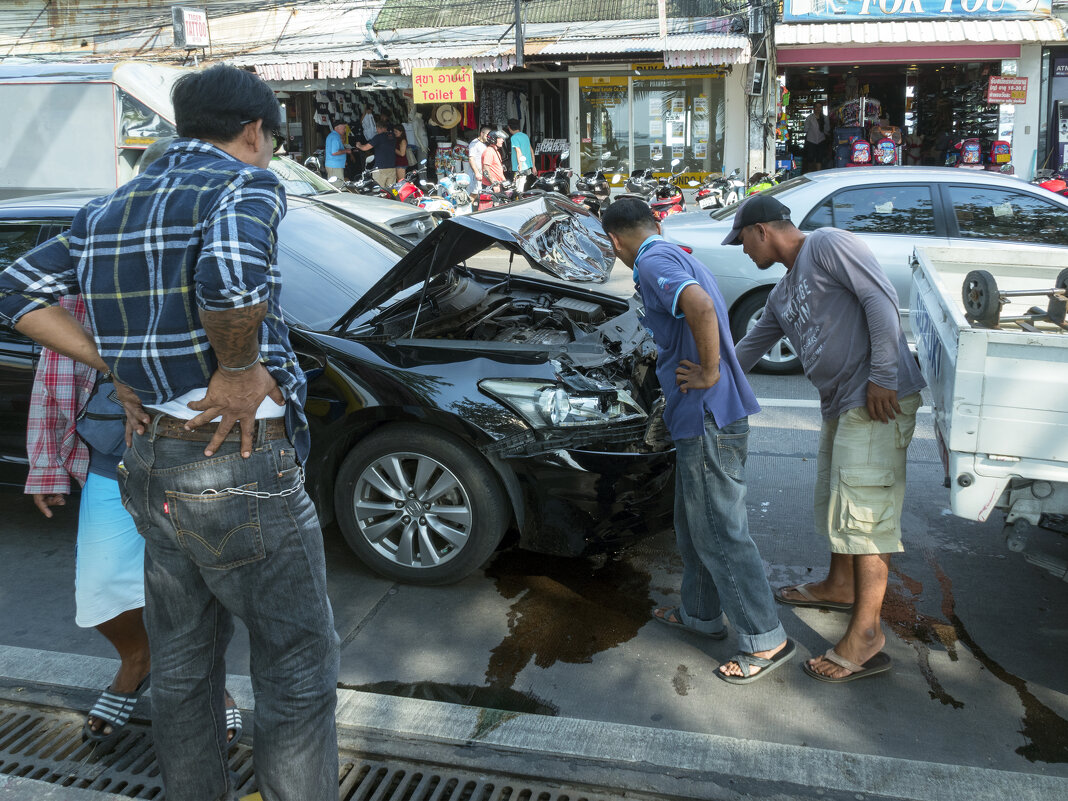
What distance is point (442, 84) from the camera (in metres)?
17.1

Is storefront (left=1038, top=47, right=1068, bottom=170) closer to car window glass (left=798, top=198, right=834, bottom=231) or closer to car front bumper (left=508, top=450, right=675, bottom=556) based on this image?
car window glass (left=798, top=198, right=834, bottom=231)

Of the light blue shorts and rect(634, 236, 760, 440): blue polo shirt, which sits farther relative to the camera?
rect(634, 236, 760, 440): blue polo shirt

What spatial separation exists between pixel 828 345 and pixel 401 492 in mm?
1829

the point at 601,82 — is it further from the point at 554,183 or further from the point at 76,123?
the point at 76,123

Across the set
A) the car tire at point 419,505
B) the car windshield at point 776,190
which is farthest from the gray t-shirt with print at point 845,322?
the car windshield at point 776,190

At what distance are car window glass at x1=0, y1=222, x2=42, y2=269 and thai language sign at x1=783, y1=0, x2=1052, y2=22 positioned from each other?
1440 centimetres

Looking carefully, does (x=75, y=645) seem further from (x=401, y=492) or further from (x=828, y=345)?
(x=828, y=345)

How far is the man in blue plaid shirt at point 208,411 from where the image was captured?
2.03 m

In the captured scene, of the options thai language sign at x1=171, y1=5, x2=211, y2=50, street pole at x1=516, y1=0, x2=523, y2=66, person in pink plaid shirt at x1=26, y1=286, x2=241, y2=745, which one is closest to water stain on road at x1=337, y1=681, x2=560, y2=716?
person in pink plaid shirt at x1=26, y1=286, x2=241, y2=745

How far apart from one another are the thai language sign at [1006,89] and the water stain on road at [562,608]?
15527mm

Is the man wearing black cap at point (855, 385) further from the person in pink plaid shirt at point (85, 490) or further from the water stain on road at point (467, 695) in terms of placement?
the person in pink plaid shirt at point (85, 490)

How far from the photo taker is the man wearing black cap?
3172mm

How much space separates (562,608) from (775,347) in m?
4.21

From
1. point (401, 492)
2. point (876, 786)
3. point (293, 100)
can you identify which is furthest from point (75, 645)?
point (293, 100)
